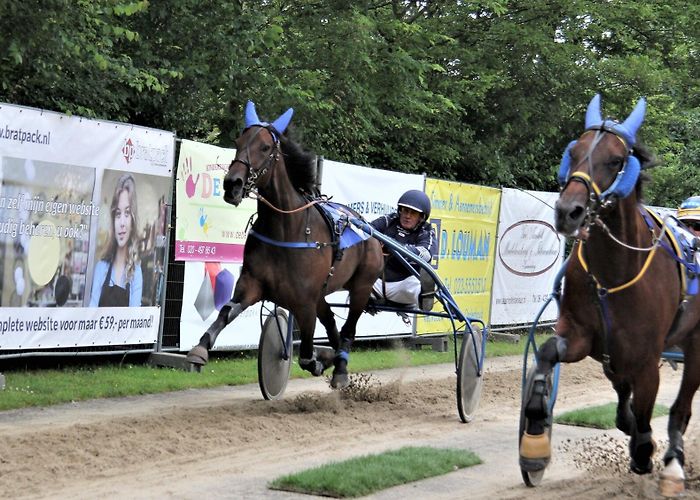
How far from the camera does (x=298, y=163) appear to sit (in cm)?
883

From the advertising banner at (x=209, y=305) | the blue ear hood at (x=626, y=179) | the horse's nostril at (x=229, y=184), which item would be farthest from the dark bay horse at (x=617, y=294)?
the advertising banner at (x=209, y=305)

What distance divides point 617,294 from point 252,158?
3.25m

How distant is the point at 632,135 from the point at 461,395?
389 centimetres

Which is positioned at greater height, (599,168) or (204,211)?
(599,168)

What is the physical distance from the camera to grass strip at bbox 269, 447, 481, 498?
6.02m

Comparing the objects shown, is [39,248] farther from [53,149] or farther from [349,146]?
[349,146]

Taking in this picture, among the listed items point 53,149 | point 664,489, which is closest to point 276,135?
point 53,149

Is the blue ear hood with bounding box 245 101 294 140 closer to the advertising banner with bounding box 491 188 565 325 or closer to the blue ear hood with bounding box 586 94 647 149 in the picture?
the blue ear hood with bounding box 586 94 647 149

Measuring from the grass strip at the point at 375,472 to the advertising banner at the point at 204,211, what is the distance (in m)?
4.26

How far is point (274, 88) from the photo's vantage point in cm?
1194

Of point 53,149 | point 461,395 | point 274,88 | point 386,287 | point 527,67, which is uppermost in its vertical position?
point 527,67

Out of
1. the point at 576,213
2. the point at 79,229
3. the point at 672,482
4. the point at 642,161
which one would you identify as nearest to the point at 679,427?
the point at 672,482

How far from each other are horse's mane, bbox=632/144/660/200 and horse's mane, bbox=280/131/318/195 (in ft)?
11.0

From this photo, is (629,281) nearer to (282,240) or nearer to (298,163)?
(282,240)
